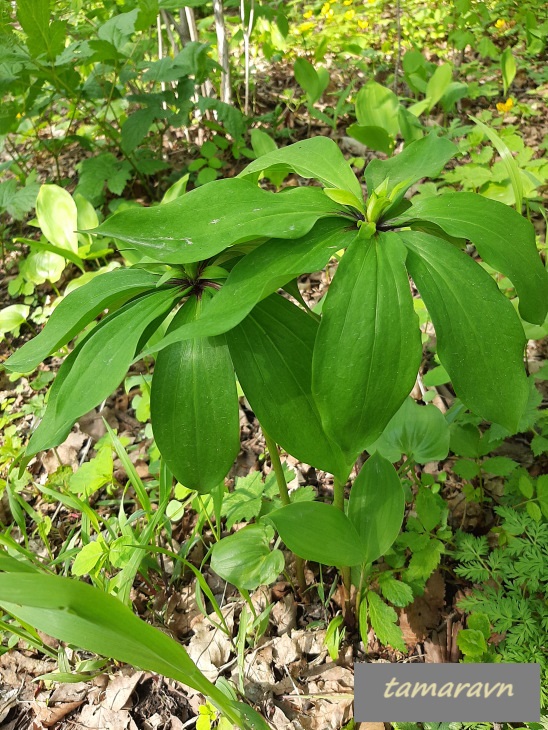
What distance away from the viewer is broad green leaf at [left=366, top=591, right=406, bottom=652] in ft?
3.81

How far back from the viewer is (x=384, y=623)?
1180 mm

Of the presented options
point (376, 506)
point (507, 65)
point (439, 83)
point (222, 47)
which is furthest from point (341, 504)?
point (507, 65)

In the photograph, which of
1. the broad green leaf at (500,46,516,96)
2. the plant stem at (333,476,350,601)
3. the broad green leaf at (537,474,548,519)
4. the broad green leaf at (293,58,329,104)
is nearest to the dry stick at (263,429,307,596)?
the plant stem at (333,476,350,601)

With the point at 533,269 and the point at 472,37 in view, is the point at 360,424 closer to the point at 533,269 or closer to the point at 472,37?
the point at 533,269

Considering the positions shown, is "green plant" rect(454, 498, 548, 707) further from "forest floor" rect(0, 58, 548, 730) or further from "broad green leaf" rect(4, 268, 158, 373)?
"broad green leaf" rect(4, 268, 158, 373)

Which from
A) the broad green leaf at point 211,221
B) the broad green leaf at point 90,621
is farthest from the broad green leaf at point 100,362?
the broad green leaf at point 90,621

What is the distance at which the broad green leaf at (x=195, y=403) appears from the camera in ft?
2.77

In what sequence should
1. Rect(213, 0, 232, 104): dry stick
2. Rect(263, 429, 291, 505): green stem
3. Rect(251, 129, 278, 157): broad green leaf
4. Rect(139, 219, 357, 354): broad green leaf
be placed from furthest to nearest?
Rect(213, 0, 232, 104): dry stick < Rect(251, 129, 278, 157): broad green leaf < Rect(263, 429, 291, 505): green stem < Rect(139, 219, 357, 354): broad green leaf

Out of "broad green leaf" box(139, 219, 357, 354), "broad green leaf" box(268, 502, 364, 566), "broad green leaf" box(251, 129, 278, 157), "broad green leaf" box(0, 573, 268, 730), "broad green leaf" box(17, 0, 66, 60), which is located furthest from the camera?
"broad green leaf" box(251, 129, 278, 157)

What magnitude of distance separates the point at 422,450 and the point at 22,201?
210cm

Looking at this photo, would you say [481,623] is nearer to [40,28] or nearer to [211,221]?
[211,221]

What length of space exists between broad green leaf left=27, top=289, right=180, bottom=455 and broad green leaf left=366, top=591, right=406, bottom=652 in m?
0.81

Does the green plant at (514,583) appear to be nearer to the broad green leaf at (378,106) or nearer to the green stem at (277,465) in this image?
the green stem at (277,465)

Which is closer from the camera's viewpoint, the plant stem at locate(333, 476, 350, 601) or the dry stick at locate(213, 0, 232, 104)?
the plant stem at locate(333, 476, 350, 601)
